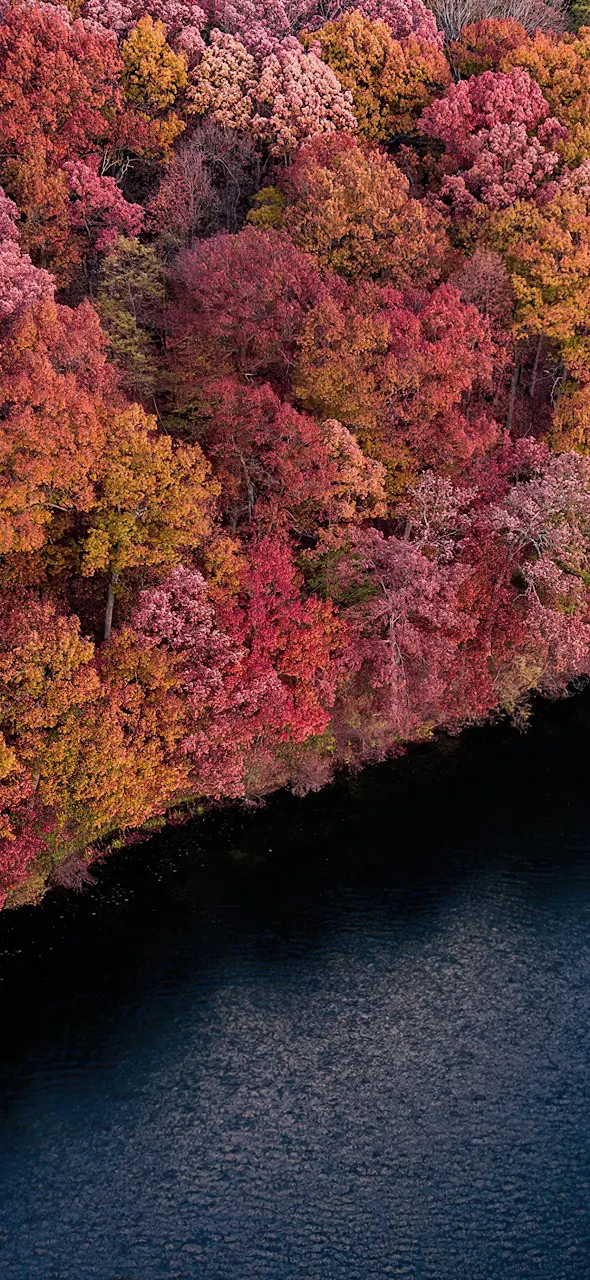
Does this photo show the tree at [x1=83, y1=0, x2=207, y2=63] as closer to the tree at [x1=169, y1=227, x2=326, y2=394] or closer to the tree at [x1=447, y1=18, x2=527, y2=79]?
the tree at [x1=447, y1=18, x2=527, y2=79]

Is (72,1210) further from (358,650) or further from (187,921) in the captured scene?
(358,650)

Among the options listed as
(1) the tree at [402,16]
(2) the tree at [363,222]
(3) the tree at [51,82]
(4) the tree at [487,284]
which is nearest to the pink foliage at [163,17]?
(3) the tree at [51,82]

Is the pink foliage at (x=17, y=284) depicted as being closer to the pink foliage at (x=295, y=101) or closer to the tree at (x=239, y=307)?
the tree at (x=239, y=307)

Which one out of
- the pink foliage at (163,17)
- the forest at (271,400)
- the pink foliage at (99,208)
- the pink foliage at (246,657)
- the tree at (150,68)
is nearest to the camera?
the forest at (271,400)

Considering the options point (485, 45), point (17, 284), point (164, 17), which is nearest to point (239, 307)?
point (17, 284)

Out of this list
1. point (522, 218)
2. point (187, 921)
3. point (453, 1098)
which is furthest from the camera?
point (522, 218)

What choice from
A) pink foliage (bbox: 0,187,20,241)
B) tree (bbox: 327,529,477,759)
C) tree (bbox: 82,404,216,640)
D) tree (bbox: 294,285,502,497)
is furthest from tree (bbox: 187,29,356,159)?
tree (bbox: 327,529,477,759)

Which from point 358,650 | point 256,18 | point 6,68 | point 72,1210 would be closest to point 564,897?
point 358,650
